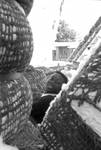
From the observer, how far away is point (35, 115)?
708mm

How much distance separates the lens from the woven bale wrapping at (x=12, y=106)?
40cm

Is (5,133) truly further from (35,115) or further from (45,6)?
(45,6)

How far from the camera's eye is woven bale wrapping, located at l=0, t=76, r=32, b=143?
400 millimetres

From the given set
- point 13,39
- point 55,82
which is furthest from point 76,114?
point 55,82

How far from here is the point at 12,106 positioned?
42 cm

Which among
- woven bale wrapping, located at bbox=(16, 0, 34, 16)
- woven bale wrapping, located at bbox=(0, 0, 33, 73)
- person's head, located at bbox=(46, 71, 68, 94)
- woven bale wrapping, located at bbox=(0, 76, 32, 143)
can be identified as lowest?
person's head, located at bbox=(46, 71, 68, 94)

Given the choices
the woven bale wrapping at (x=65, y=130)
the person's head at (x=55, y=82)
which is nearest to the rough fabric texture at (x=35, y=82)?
the person's head at (x=55, y=82)

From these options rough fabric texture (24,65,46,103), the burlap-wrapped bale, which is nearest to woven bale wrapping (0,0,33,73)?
the burlap-wrapped bale

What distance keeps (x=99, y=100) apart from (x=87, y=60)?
0.09 m

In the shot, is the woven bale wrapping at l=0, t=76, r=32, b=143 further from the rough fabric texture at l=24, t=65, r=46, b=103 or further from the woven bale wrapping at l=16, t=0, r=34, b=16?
the rough fabric texture at l=24, t=65, r=46, b=103

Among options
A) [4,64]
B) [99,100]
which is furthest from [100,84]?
[4,64]

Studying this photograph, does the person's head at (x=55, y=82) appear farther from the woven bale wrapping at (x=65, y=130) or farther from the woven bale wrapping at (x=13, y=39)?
the woven bale wrapping at (x=13, y=39)

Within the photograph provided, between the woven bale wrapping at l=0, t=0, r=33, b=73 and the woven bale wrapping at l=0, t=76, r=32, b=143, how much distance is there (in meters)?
0.02

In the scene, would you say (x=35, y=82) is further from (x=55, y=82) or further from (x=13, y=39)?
(x=13, y=39)
